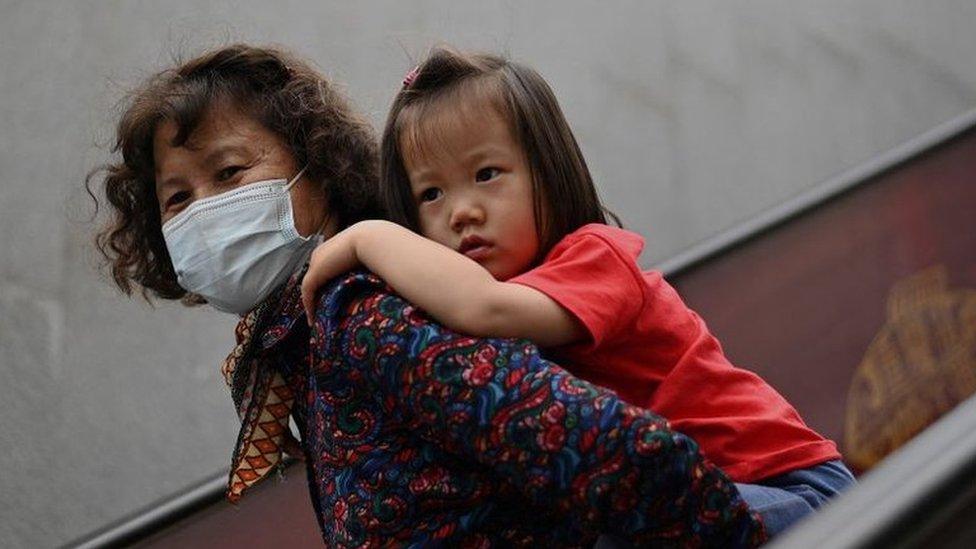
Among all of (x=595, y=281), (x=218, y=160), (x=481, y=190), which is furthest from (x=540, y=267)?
(x=218, y=160)

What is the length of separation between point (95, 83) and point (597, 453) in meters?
3.12

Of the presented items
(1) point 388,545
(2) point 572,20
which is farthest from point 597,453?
(2) point 572,20

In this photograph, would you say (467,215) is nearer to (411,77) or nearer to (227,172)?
(411,77)

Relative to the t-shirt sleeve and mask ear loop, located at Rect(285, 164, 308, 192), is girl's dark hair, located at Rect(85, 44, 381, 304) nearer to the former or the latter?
mask ear loop, located at Rect(285, 164, 308, 192)

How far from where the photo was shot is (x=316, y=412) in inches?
58.9

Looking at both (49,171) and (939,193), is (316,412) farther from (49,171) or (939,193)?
(939,193)

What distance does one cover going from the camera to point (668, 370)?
1.55m

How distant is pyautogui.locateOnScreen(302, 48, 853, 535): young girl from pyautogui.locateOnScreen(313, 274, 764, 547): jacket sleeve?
0.05 metres

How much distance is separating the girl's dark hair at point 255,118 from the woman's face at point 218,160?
0.05 feet

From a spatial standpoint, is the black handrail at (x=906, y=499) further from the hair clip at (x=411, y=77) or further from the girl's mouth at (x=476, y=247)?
the hair clip at (x=411, y=77)

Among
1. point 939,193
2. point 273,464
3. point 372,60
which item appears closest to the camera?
point 273,464

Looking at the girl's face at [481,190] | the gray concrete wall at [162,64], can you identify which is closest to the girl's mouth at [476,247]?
the girl's face at [481,190]

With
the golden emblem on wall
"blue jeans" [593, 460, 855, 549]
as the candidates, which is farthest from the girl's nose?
the golden emblem on wall

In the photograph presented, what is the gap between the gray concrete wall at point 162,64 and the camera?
3809 millimetres
